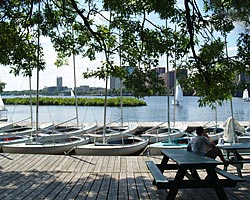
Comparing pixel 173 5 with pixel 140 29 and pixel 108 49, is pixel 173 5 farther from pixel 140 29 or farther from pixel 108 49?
pixel 108 49

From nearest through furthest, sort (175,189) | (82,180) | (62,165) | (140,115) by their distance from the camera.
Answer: (175,189) → (82,180) → (62,165) → (140,115)

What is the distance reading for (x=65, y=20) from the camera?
27.3ft

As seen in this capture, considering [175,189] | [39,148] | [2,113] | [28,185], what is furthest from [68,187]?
[2,113]

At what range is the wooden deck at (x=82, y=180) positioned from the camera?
542 cm

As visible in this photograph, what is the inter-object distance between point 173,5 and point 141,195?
3.34m

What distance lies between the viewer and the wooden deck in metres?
5.42

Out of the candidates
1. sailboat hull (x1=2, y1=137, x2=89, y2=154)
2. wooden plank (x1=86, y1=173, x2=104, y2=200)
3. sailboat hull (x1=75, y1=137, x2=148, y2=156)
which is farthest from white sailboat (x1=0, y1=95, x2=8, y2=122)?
wooden plank (x1=86, y1=173, x2=104, y2=200)

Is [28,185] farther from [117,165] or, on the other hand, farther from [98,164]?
[117,165]

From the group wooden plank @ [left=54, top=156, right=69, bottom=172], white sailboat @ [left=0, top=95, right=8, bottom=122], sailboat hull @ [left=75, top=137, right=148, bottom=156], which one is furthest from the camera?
white sailboat @ [left=0, top=95, right=8, bottom=122]

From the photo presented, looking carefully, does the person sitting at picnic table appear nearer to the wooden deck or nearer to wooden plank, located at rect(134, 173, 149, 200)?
the wooden deck

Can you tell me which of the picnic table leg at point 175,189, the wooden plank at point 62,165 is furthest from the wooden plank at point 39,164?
the picnic table leg at point 175,189

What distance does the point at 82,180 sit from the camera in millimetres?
6504

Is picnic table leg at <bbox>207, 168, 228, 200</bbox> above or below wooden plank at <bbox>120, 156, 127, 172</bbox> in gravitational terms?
above

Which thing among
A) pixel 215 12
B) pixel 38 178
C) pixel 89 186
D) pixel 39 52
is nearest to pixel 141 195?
pixel 89 186
